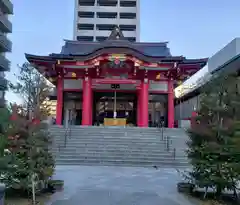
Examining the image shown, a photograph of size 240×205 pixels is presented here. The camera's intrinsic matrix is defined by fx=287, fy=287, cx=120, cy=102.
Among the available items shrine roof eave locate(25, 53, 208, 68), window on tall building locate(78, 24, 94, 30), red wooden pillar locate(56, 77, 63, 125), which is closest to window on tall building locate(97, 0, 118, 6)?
window on tall building locate(78, 24, 94, 30)

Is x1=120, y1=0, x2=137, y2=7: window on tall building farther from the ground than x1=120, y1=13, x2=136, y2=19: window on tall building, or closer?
farther from the ground

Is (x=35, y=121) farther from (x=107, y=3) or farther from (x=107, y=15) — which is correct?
(x=107, y=3)

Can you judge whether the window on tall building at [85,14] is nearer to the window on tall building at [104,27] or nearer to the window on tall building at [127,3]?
the window on tall building at [104,27]

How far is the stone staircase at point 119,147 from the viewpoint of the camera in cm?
1317

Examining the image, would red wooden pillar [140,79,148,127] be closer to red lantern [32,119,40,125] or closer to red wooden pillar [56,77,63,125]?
red wooden pillar [56,77,63,125]

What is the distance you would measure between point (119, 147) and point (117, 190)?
739cm

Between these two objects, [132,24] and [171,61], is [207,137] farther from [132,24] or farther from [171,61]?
[132,24]

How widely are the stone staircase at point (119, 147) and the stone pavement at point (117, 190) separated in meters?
2.92

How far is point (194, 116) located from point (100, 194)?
117 inches

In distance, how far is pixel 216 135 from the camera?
21.5ft

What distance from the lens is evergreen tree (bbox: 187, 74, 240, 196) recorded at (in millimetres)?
6188

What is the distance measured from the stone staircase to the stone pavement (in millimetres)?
2922

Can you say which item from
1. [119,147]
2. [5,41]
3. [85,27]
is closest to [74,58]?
[119,147]

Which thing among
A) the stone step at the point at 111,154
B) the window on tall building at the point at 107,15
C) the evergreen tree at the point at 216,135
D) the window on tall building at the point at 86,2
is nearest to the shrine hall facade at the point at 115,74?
the stone step at the point at 111,154
